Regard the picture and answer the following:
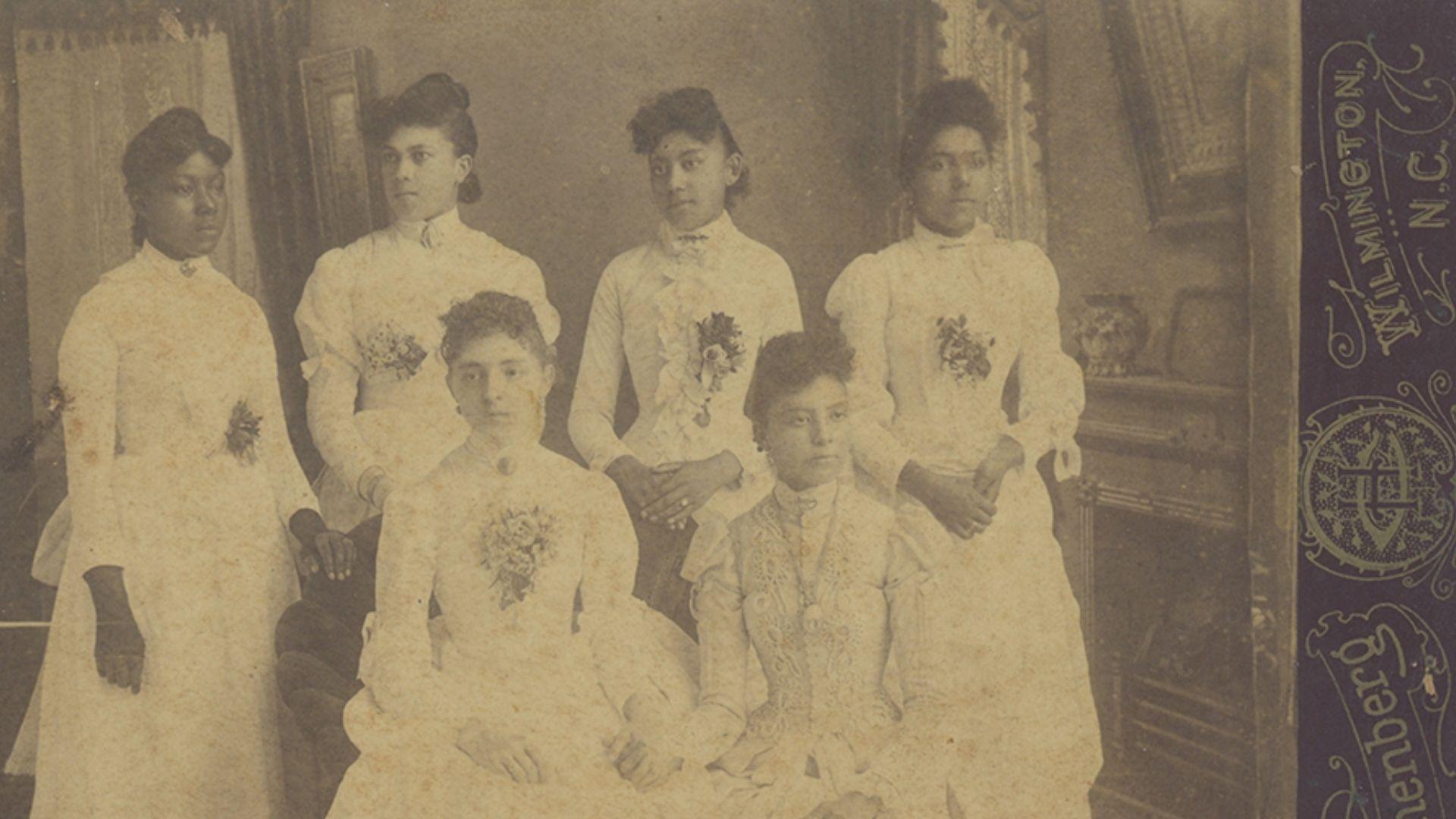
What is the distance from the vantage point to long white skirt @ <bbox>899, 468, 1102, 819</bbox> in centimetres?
317

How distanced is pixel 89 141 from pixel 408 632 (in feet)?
5.05

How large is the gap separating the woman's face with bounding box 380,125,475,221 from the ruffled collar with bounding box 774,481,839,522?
1.16 m

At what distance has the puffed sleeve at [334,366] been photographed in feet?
10.4

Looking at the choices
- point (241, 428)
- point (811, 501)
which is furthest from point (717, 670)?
point (241, 428)

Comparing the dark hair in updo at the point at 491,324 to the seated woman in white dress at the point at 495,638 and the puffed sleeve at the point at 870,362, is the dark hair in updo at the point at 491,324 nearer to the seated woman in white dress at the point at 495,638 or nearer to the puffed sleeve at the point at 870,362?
the seated woman in white dress at the point at 495,638

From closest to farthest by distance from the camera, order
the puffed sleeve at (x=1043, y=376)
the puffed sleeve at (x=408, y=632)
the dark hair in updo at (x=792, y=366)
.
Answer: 1. the puffed sleeve at (x=408, y=632)
2. the dark hair in updo at (x=792, y=366)
3. the puffed sleeve at (x=1043, y=376)

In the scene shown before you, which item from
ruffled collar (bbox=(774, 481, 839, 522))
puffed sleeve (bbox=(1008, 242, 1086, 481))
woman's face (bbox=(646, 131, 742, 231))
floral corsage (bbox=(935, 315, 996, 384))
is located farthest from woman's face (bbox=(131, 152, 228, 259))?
puffed sleeve (bbox=(1008, 242, 1086, 481))

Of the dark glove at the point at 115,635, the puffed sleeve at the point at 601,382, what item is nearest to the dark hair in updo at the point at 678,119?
the puffed sleeve at the point at 601,382

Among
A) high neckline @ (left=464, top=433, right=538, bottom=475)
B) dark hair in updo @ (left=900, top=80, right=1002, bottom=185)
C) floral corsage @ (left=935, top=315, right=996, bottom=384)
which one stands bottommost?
high neckline @ (left=464, top=433, right=538, bottom=475)

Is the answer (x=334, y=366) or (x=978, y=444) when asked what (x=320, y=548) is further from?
(x=978, y=444)

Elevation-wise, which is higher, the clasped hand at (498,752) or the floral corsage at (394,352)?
the floral corsage at (394,352)

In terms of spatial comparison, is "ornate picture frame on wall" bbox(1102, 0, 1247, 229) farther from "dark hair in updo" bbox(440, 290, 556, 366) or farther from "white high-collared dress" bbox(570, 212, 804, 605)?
"dark hair in updo" bbox(440, 290, 556, 366)

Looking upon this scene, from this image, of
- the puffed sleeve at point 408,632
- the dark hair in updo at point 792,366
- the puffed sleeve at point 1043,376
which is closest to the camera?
the puffed sleeve at point 408,632

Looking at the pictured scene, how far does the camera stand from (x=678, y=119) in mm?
3217
